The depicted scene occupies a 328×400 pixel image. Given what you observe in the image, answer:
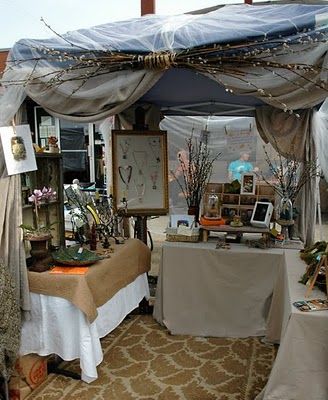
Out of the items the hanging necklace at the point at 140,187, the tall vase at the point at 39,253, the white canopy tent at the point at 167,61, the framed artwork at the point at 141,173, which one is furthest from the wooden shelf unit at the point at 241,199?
the tall vase at the point at 39,253

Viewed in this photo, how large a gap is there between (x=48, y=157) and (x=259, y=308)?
79.2 inches

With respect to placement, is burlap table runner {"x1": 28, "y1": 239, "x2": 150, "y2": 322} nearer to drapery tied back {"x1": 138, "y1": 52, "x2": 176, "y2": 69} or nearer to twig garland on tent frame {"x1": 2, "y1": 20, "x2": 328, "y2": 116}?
twig garland on tent frame {"x1": 2, "y1": 20, "x2": 328, "y2": 116}

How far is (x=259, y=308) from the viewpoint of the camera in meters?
3.07

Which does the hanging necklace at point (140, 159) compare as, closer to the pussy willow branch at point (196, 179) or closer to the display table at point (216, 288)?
the pussy willow branch at point (196, 179)

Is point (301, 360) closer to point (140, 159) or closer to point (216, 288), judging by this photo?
point (216, 288)

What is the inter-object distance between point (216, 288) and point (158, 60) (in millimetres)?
1822

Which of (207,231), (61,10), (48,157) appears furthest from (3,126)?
(61,10)

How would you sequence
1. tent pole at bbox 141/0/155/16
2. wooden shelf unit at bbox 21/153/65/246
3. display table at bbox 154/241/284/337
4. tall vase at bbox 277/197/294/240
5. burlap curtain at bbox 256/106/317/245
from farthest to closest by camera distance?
1. tent pole at bbox 141/0/155/16
2. burlap curtain at bbox 256/106/317/245
3. tall vase at bbox 277/197/294/240
4. display table at bbox 154/241/284/337
5. wooden shelf unit at bbox 21/153/65/246

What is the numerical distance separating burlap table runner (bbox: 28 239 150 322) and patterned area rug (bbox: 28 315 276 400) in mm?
511

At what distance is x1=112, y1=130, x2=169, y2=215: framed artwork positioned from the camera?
11.5 feet

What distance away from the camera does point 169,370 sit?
263 centimetres

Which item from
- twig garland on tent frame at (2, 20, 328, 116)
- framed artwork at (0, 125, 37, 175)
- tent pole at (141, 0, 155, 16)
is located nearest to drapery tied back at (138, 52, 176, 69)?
twig garland on tent frame at (2, 20, 328, 116)

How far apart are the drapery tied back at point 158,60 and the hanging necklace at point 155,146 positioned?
1284 mm

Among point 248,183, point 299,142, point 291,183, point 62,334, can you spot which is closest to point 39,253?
point 62,334
